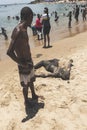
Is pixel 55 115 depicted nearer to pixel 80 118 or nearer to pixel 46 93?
pixel 80 118

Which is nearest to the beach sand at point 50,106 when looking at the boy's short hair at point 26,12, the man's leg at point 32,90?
the man's leg at point 32,90

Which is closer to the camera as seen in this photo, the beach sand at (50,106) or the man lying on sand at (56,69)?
the beach sand at (50,106)

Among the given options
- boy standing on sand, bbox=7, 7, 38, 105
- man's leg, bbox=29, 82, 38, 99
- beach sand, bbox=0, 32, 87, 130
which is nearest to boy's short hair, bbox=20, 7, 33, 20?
boy standing on sand, bbox=7, 7, 38, 105

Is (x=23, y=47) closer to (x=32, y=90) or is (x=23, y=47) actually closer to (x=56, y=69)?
(x=32, y=90)

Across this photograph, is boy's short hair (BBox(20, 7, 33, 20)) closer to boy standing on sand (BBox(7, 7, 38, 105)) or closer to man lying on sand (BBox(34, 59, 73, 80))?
boy standing on sand (BBox(7, 7, 38, 105))

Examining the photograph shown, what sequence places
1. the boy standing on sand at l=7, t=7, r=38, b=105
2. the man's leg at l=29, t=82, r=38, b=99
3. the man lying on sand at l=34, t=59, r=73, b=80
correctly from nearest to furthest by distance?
the boy standing on sand at l=7, t=7, r=38, b=105 → the man's leg at l=29, t=82, r=38, b=99 → the man lying on sand at l=34, t=59, r=73, b=80

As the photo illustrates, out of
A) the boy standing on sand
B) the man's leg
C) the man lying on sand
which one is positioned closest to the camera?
the boy standing on sand

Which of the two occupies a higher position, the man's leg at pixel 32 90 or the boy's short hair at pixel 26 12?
the boy's short hair at pixel 26 12

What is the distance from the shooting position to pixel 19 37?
4.88 meters

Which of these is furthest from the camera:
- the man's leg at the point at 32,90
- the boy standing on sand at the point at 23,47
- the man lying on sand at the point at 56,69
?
the man lying on sand at the point at 56,69

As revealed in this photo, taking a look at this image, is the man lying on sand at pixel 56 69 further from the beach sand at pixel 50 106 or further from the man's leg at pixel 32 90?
the man's leg at pixel 32 90

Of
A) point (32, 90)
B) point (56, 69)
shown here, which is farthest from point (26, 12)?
point (56, 69)

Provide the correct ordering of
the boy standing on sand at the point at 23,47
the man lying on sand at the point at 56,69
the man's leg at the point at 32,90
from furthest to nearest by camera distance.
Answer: the man lying on sand at the point at 56,69 < the man's leg at the point at 32,90 < the boy standing on sand at the point at 23,47

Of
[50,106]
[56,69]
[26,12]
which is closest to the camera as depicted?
[26,12]
